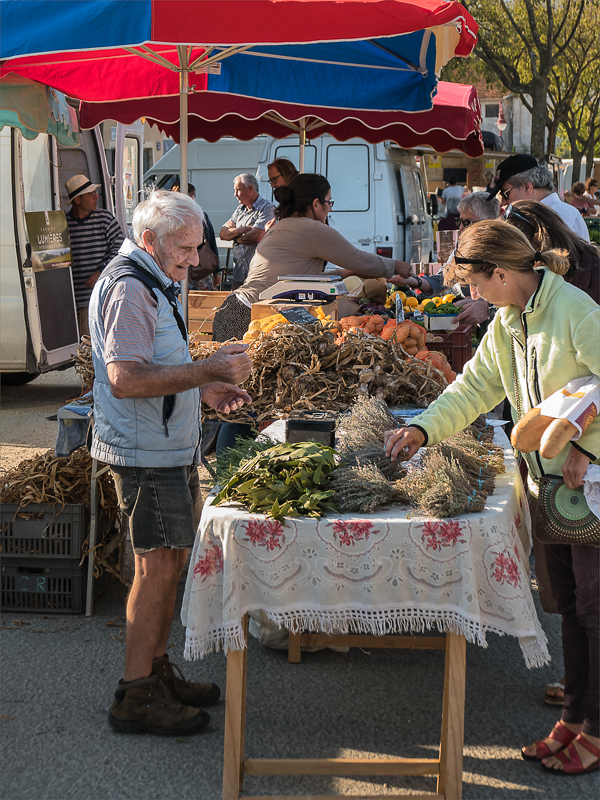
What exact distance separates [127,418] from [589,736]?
73.5 inches

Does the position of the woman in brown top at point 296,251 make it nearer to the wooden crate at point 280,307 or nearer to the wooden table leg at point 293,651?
the wooden crate at point 280,307

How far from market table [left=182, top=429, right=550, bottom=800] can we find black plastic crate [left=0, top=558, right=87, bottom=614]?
5.22 feet

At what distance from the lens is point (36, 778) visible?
9.03 feet

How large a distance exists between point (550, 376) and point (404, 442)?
51 cm

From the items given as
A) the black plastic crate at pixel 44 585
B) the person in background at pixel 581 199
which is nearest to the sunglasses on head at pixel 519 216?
the black plastic crate at pixel 44 585

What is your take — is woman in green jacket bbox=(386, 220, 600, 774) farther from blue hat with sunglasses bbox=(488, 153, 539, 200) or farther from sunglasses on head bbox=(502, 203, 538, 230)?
blue hat with sunglasses bbox=(488, 153, 539, 200)

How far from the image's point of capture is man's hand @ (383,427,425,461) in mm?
2816

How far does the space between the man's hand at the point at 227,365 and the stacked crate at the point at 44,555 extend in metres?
1.41

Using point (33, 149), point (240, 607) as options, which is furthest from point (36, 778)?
point (33, 149)

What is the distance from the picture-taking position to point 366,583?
2549 millimetres

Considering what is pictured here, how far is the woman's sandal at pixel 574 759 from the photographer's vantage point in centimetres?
274

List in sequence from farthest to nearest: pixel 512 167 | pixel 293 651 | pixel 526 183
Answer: pixel 512 167, pixel 526 183, pixel 293 651

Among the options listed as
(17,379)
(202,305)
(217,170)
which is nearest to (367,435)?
(202,305)

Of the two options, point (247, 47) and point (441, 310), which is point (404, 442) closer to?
point (441, 310)
